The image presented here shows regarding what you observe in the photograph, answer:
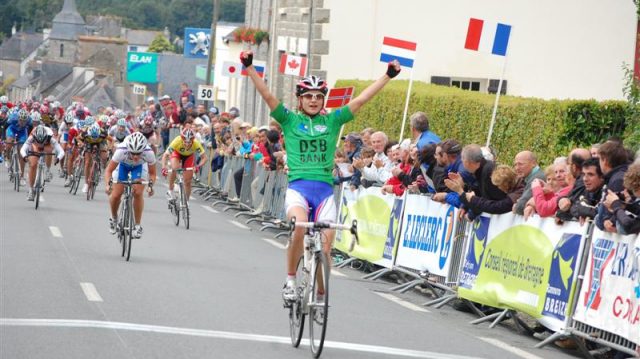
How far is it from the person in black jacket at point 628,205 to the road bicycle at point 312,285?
2.08 m

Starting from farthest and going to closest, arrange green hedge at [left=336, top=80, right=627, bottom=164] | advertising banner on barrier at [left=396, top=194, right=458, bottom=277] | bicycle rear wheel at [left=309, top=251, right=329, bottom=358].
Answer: green hedge at [left=336, top=80, right=627, bottom=164] < advertising banner on barrier at [left=396, top=194, right=458, bottom=277] < bicycle rear wheel at [left=309, top=251, right=329, bottom=358]

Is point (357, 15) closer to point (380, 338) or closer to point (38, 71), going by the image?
point (380, 338)

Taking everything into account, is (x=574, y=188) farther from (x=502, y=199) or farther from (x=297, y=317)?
(x=297, y=317)

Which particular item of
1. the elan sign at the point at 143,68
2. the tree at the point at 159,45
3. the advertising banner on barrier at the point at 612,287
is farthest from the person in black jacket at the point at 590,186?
the tree at the point at 159,45

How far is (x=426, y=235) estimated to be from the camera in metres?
15.4

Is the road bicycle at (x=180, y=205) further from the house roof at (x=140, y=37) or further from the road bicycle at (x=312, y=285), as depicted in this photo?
the house roof at (x=140, y=37)

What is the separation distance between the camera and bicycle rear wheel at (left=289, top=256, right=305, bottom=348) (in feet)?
34.2

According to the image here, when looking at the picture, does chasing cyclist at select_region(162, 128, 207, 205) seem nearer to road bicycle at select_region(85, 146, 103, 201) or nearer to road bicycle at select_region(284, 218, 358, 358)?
road bicycle at select_region(85, 146, 103, 201)

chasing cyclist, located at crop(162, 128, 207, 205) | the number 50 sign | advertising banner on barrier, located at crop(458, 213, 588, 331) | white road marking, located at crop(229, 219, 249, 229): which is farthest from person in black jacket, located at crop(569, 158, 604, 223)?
the number 50 sign

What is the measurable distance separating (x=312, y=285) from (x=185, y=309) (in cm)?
243

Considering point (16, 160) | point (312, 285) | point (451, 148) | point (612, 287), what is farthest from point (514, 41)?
point (312, 285)

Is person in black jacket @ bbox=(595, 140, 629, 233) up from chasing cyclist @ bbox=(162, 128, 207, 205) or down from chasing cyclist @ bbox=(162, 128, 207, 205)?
up

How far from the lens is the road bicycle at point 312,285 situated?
1005cm

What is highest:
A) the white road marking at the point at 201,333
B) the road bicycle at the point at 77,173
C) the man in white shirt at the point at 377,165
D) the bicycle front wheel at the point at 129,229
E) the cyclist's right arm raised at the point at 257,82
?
the cyclist's right arm raised at the point at 257,82
